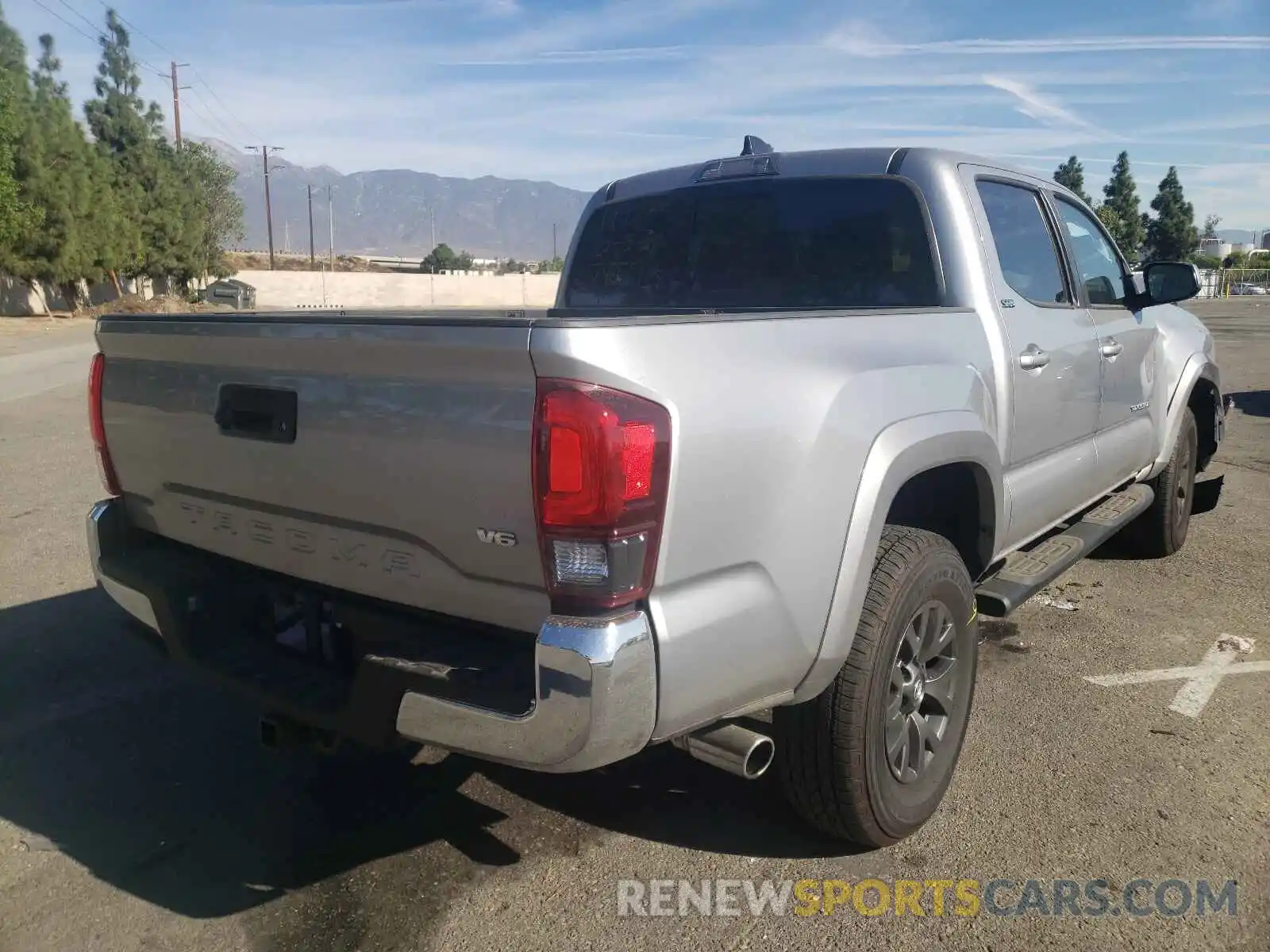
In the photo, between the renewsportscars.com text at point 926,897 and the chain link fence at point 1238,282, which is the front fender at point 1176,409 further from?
the chain link fence at point 1238,282

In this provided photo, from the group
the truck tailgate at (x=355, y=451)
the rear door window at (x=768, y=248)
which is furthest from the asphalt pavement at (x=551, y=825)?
the rear door window at (x=768, y=248)

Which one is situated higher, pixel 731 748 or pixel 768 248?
pixel 768 248

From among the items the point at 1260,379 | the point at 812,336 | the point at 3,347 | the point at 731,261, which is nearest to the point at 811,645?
the point at 812,336

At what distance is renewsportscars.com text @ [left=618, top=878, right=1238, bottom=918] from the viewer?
2744 mm

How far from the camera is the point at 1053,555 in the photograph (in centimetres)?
403

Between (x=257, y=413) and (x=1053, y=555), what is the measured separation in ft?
9.73

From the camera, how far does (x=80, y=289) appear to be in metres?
38.5

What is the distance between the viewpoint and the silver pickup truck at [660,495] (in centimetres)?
214

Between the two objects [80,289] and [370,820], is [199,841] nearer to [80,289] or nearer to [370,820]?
[370,820]

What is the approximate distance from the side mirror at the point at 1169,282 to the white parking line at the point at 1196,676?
5.32 feet

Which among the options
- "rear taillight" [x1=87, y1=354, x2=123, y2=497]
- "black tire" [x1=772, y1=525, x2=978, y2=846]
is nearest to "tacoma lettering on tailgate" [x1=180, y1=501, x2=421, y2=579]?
"rear taillight" [x1=87, y1=354, x2=123, y2=497]

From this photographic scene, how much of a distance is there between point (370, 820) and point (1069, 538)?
294 centimetres

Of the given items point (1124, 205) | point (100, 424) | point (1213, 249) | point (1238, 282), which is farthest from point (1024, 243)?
point (1213, 249)

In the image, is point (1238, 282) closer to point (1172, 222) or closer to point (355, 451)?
point (1172, 222)
